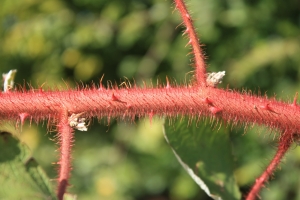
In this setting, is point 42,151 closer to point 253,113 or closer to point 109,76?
point 109,76

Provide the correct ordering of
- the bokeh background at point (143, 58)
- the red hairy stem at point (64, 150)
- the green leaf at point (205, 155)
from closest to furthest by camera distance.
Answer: the red hairy stem at point (64, 150), the green leaf at point (205, 155), the bokeh background at point (143, 58)

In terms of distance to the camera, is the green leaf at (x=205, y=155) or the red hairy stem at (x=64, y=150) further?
the green leaf at (x=205, y=155)

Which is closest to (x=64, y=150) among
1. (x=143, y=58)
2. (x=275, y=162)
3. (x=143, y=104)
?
(x=143, y=104)

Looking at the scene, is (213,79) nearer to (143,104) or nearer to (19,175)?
(143,104)

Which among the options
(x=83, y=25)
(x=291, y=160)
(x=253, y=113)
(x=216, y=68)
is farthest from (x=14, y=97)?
(x=83, y=25)

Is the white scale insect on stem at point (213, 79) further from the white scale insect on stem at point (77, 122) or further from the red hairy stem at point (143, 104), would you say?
the white scale insect on stem at point (77, 122)

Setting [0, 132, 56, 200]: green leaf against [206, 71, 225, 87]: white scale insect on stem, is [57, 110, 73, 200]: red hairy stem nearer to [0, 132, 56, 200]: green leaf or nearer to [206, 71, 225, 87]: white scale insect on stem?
[0, 132, 56, 200]: green leaf

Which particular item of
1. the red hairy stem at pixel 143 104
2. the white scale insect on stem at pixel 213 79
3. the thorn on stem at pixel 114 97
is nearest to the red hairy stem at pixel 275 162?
the red hairy stem at pixel 143 104
